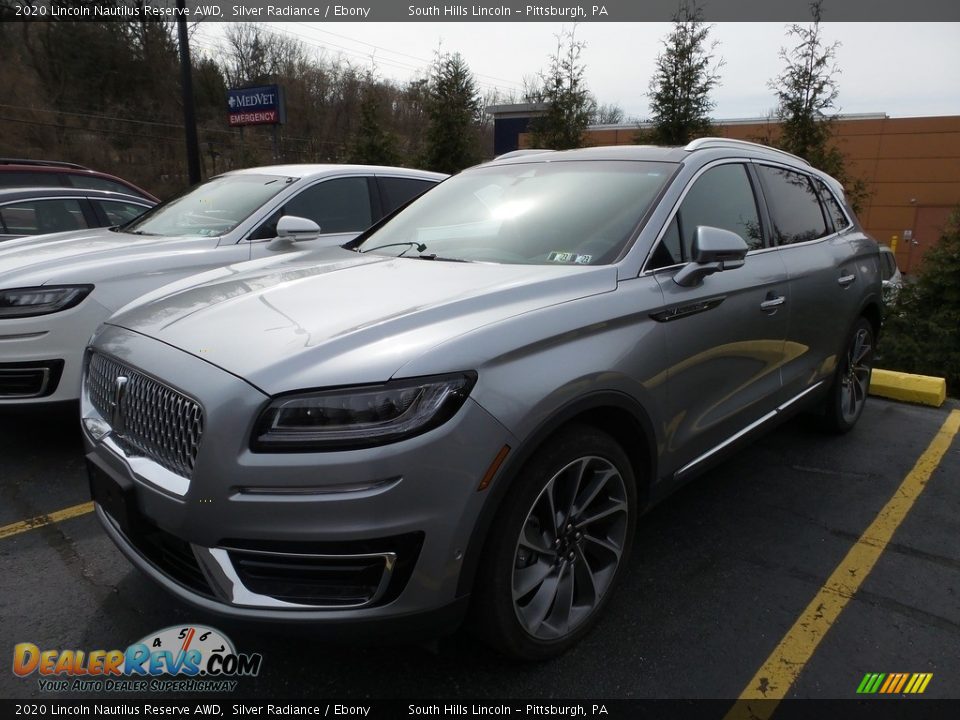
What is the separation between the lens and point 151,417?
2.00 m

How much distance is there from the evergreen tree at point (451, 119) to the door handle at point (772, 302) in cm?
1031

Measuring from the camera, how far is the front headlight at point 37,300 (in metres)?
3.59

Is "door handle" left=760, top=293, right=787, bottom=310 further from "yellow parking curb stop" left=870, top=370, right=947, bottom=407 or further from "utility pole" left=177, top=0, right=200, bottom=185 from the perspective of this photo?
"utility pole" left=177, top=0, right=200, bottom=185

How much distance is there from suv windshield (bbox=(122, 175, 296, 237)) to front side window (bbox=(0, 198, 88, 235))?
5.15ft

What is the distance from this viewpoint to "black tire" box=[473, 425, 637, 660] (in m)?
1.96

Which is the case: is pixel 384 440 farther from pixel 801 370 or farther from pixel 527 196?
pixel 801 370

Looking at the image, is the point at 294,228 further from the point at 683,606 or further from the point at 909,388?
the point at 909,388

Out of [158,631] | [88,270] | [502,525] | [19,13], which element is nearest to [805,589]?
[502,525]

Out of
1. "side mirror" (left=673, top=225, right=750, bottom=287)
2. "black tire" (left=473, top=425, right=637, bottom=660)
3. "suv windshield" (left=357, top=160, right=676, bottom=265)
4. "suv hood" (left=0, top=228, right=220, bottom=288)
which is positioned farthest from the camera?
"suv hood" (left=0, top=228, right=220, bottom=288)

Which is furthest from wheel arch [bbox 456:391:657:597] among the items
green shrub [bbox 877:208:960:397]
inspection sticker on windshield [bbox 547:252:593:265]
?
green shrub [bbox 877:208:960:397]

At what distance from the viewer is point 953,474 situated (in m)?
4.04

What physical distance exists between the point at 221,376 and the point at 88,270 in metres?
2.60

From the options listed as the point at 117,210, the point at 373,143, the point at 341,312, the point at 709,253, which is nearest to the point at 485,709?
the point at 341,312

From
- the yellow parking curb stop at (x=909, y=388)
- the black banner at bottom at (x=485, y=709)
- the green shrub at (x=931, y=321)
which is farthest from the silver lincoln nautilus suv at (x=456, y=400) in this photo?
the green shrub at (x=931, y=321)
